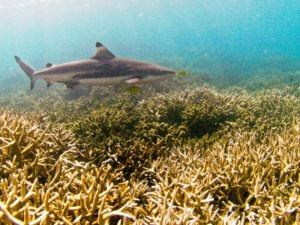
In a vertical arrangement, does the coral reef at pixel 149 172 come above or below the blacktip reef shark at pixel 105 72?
below

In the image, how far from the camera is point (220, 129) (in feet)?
20.6

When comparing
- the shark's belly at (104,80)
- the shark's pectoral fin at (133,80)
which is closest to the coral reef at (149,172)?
the shark's pectoral fin at (133,80)

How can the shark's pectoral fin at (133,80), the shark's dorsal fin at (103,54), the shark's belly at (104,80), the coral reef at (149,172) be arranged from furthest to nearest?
1. the shark's dorsal fin at (103,54)
2. the shark's belly at (104,80)
3. the shark's pectoral fin at (133,80)
4. the coral reef at (149,172)

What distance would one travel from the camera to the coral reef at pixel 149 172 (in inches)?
99.3

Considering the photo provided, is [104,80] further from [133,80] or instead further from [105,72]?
[133,80]

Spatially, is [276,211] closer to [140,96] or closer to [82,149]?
[82,149]

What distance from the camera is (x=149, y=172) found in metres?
4.18

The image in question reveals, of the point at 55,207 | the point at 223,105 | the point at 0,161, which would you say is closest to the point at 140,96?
the point at 223,105

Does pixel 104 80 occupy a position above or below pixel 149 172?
above

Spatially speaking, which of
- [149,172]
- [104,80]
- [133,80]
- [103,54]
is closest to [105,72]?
[104,80]

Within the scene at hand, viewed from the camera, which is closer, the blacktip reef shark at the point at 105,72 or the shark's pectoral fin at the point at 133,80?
the shark's pectoral fin at the point at 133,80

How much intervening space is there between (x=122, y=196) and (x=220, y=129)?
382cm

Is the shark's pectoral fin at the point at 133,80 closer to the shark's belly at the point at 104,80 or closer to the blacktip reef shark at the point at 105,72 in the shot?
the blacktip reef shark at the point at 105,72

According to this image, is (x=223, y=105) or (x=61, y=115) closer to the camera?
(x=223, y=105)
